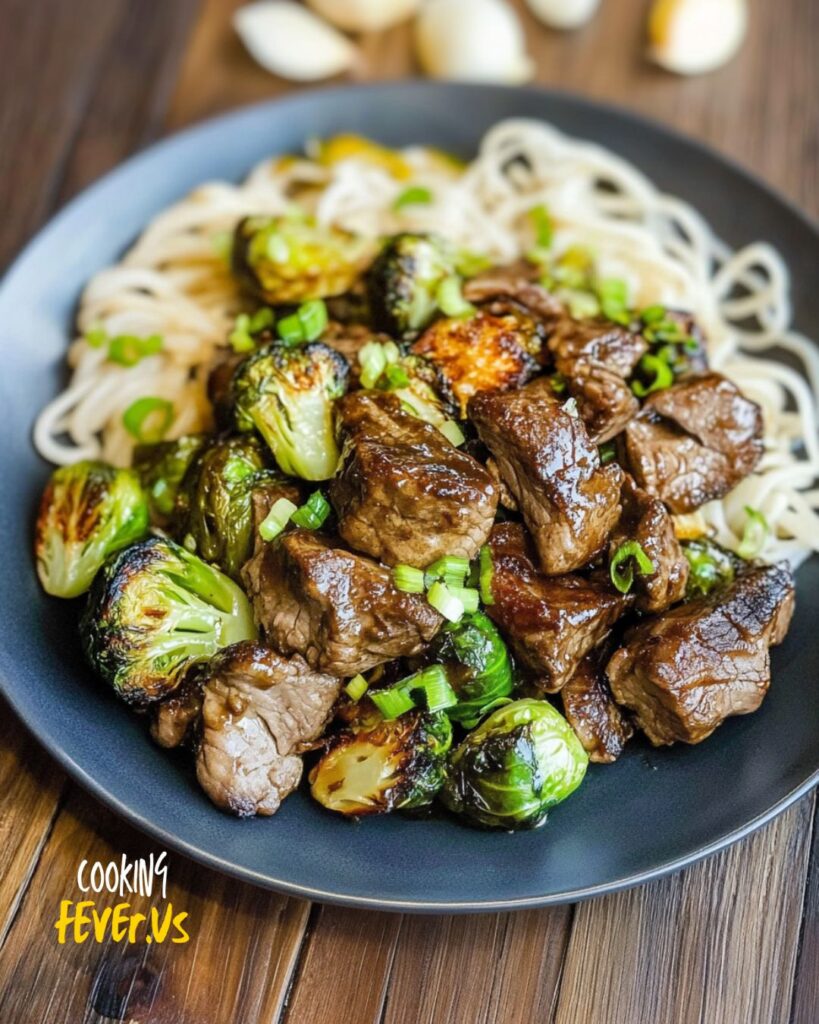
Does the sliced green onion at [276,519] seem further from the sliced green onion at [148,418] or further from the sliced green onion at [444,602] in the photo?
the sliced green onion at [148,418]

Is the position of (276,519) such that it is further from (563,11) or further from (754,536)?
(563,11)

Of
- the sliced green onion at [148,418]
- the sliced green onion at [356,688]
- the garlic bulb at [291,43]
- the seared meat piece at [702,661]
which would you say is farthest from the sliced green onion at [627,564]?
the garlic bulb at [291,43]

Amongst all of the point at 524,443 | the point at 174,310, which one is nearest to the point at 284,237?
the point at 174,310

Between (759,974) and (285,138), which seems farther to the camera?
(285,138)

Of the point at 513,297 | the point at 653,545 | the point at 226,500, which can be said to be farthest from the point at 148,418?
the point at 653,545

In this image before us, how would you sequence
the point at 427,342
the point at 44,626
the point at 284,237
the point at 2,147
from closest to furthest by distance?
the point at 44,626, the point at 427,342, the point at 284,237, the point at 2,147

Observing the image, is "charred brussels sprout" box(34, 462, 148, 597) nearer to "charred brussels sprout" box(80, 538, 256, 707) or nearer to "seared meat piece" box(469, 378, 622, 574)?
"charred brussels sprout" box(80, 538, 256, 707)

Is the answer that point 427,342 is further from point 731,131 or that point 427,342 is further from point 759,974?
point 731,131
